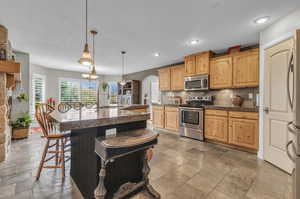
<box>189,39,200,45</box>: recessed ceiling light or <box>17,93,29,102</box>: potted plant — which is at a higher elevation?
<box>189,39,200,45</box>: recessed ceiling light


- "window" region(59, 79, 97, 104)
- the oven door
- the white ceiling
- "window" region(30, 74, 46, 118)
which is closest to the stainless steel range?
the oven door

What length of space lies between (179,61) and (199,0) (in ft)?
10.4

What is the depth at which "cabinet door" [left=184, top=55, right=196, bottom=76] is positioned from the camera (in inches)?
162

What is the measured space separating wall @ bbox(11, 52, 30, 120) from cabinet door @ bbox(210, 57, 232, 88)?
5.57 m

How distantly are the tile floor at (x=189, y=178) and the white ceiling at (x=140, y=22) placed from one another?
8.49 feet

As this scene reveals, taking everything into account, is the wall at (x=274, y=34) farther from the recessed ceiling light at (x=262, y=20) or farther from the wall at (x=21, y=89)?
the wall at (x=21, y=89)

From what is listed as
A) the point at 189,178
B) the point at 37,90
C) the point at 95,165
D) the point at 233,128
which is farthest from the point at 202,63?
the point at 37,90

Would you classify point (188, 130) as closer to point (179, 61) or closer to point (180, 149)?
point (180, 149)

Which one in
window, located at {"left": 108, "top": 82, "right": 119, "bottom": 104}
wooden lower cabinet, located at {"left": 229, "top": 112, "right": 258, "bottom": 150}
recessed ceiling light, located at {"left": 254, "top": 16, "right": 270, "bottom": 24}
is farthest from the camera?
window, located at {"left": 108, "top": 82, "right": 119, "bottom": 104}

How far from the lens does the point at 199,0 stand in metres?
1.84

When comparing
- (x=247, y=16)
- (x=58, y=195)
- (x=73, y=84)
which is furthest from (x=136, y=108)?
(x=73, y=84)

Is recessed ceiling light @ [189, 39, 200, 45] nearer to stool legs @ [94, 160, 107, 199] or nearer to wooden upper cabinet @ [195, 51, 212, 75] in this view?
wooden upper cabinet @ [195, 51, 212, 75]

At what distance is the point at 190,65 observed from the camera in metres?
4.20

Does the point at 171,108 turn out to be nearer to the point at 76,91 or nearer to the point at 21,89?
the point at 21,89
